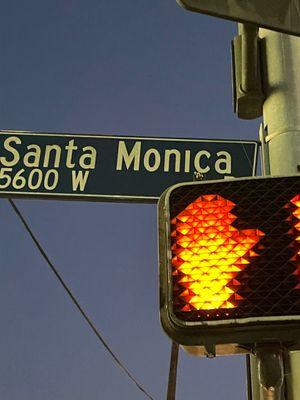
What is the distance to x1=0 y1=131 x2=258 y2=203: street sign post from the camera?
279 cm

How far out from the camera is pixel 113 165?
9.44 ft

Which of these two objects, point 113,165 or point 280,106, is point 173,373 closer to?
point 113,165

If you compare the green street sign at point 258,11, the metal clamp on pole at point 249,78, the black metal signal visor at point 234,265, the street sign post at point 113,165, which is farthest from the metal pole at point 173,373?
the green street sign at point 258,11

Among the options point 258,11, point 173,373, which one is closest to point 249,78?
point 258,11

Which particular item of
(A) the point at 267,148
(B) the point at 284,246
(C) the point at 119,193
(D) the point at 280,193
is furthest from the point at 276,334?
(C) the point at 119,193

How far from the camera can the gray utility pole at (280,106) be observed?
1.97 metres

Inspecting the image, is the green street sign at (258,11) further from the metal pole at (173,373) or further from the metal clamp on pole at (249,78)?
the metal pole at (173,373)

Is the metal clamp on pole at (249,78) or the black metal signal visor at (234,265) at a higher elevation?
the metal clamp on pole at (249,78)

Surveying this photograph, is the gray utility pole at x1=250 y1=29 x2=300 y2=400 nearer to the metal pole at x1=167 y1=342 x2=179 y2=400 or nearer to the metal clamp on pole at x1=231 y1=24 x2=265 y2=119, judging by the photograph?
the metal clamp on pole at x1=231 y1=24 x2=265 y2=119

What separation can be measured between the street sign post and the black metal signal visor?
119 cm

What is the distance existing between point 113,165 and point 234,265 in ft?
4.89

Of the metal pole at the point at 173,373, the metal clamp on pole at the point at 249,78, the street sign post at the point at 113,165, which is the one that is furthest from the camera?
the metal pole at the point at 173,373

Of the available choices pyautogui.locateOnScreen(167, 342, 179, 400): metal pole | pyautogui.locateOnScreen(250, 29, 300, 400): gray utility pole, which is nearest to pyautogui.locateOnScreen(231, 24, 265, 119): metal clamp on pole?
pyautogui.locateOnScreen(250, 29, 300, 400): gray utility pole

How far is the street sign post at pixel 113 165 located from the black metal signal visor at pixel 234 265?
119 cm
